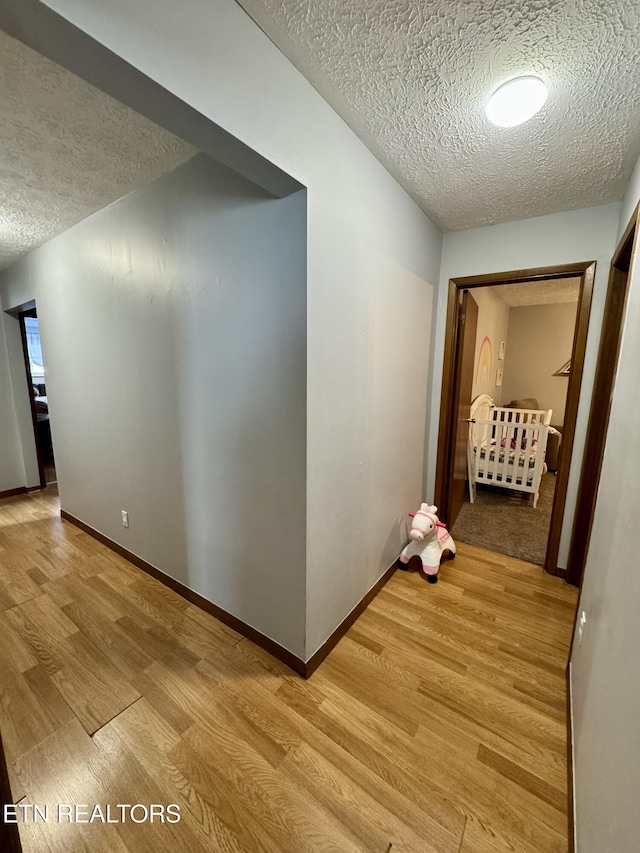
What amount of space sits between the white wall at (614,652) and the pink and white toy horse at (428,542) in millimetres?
888

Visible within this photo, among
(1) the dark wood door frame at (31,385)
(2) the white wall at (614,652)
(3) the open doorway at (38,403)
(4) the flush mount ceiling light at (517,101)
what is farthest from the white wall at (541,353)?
(1) the dark wood door frame at (31,385)

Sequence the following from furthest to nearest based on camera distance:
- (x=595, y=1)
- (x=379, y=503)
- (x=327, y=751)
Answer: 1. (x=379, y=503)
2. (x=327, y=751)
3. (x=595, y=1)

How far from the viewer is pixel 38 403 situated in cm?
517

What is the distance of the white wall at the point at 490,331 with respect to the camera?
12.1ft

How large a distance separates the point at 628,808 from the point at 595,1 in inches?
74.0

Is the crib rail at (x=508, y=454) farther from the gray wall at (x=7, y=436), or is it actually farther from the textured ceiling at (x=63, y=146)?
the gray wall at (x=7, y=436)

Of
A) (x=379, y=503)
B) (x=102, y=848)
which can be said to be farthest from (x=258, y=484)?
(x=102, y=848)

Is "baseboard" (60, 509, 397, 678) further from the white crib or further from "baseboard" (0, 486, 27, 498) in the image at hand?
"baseboard" (0, 486, 27, 498)

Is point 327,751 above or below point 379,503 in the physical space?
below

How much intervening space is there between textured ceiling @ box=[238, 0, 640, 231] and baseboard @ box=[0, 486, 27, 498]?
4.56 m

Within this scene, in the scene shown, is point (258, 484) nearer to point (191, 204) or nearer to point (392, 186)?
point (191, 204)

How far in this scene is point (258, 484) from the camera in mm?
1553

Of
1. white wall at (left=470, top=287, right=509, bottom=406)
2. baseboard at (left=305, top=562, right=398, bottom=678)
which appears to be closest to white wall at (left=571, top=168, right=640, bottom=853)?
baseboard at (left=305, top=562, right=398, bottom=678)

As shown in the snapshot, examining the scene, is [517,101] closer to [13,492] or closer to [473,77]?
[473,77]
